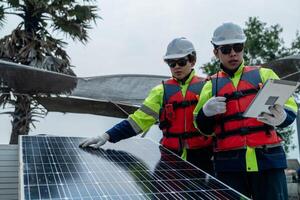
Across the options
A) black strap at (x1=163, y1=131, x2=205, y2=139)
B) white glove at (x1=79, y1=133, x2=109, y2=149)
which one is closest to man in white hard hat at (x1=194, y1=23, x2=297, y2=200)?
black strap at (x1=163, y1=131, x2=205, y2=139)

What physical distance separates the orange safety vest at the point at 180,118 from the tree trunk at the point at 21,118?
313 inches

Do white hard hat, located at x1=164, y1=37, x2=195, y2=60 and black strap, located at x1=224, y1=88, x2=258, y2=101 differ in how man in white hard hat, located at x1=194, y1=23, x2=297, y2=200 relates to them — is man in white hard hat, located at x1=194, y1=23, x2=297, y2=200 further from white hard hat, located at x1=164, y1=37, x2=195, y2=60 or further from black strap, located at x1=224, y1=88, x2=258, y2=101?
white hard hat, located at x1=164, y1=37, x2=195, y2=60

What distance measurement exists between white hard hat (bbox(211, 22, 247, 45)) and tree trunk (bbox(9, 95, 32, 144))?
860 centimetres

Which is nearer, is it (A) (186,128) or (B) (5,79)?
(A) (186,128)

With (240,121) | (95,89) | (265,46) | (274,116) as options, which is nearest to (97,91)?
(95,89)

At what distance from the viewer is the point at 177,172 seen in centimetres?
294

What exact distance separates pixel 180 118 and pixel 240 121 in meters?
0.66

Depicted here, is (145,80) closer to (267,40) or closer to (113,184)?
(113,184)

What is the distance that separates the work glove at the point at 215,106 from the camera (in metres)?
2.96

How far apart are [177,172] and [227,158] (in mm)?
428

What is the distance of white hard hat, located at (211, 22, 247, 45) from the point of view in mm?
3131

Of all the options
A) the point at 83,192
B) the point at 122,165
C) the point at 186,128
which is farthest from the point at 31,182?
the point at 186,128

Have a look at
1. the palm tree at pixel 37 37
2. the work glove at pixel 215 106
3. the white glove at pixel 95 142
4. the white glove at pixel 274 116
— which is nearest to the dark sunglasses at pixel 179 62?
the work glove at pixel 215 106

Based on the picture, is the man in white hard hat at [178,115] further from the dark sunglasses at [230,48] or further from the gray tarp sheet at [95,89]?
the gray tarp sheet at [95,89]
